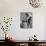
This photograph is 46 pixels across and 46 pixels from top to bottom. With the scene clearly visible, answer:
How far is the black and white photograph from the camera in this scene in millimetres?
5414

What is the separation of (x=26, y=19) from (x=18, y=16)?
35cm

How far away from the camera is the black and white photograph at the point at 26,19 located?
541 centimetres

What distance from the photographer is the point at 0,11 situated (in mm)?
5316

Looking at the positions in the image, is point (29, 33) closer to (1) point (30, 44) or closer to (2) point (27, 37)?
(2) point (27, 37)

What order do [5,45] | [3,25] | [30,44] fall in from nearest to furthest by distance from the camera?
[30,44] < [5,45] < [3,25]

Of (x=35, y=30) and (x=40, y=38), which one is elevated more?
(x=35, y=30)

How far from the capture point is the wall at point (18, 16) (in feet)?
17.5

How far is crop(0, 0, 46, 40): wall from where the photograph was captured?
534 cm

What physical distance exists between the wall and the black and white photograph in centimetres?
12

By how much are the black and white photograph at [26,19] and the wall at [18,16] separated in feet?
0.41

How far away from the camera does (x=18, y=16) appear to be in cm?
539

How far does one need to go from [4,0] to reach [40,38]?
2119 mm

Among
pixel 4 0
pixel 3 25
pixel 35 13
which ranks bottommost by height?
Answer: pixel 3 25

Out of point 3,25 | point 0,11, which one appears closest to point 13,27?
point 3,25
